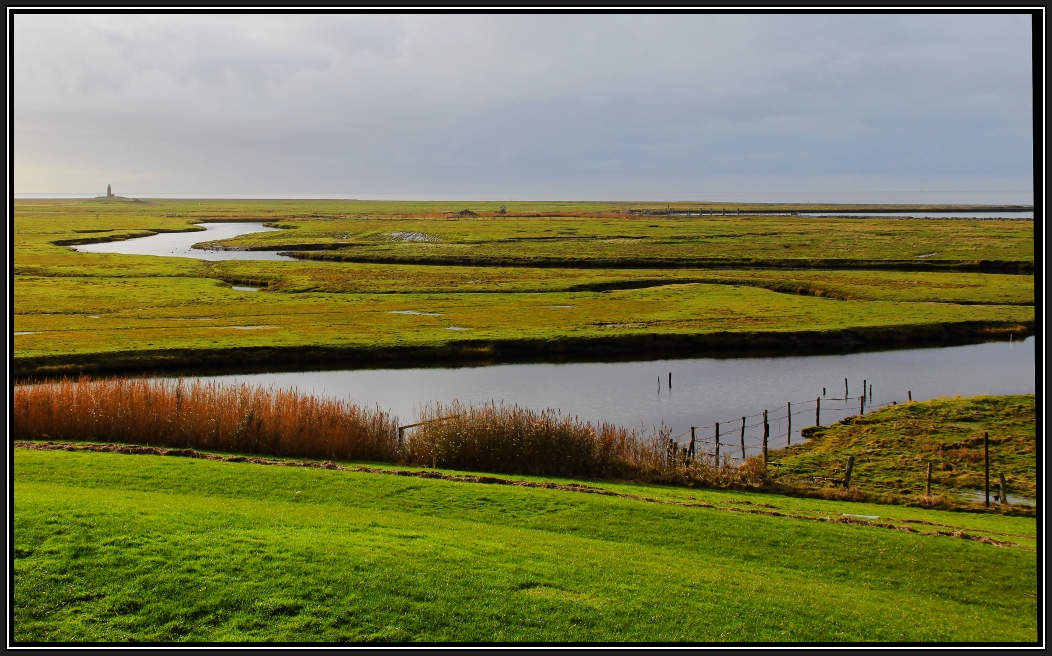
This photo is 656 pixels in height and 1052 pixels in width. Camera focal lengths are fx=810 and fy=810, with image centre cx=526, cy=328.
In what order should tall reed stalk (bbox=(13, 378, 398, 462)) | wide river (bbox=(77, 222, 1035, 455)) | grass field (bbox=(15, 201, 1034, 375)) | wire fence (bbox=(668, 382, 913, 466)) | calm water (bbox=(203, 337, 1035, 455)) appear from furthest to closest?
1. grass field (bbox=(15, 201, 1034, 375))
2. calm water (bbox=(203, 337, 1035, 455))
3. wide river (bbox=(77, 222, 1035, 455))
4. wire fence (bbox=(668, 382, 913, 466))
5. tall reed stalk (bbox=(13, 378, 398, 462))

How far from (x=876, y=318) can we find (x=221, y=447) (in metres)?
45.0

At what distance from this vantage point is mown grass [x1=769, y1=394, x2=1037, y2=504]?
2516 centimetres

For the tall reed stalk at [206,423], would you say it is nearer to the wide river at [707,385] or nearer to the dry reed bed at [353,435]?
the dry reed bed at [353,435]

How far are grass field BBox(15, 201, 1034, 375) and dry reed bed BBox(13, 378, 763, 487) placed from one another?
15.0 metres

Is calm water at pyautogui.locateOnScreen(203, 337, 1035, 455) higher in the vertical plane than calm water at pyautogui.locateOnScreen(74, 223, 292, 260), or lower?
lower

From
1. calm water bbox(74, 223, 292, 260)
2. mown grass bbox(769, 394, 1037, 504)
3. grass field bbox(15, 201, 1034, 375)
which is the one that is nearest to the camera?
mown grass bbox(769, 394, 1037, 504)

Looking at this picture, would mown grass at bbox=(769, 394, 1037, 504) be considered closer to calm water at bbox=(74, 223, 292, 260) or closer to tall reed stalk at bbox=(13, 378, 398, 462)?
tall reed stalk at bbox=(13, 378, 398, 462)

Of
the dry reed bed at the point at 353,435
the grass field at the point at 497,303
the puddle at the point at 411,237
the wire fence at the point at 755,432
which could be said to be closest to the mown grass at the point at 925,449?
the wire fence at the point at 755,432

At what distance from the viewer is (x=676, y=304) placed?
62750 millimetres

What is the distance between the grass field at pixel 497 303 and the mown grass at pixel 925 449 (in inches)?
691

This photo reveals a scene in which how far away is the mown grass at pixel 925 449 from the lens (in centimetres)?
2516

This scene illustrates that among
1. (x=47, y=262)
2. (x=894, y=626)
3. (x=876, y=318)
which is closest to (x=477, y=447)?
(x=894, y=626)

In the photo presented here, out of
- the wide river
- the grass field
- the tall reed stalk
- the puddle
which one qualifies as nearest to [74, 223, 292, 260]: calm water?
the grass field

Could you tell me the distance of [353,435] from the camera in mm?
26703
